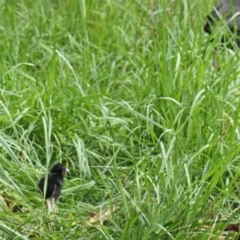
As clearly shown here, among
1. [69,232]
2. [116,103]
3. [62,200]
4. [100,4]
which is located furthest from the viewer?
[100,4]

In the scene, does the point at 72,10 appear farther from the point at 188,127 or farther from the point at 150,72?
the point at 188,127

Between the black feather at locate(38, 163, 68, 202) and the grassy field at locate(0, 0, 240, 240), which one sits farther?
the black feather at locate(38, 163, 68, 202)

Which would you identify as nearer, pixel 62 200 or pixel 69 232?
pixel 69 232

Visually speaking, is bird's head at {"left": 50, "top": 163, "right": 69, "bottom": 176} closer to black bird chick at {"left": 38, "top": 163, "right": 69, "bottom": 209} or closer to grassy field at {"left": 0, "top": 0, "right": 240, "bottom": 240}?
black bird chick at {"left": 38, "top": 163, "right": 69, "bottom": 209}

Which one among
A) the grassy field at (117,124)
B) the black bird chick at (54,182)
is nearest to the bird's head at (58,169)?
the black bird chick at (54,182)

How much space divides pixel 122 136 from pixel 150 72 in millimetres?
613

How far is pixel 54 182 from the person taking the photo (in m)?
4.14

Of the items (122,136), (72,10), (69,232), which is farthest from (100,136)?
(72,10)

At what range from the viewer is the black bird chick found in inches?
162

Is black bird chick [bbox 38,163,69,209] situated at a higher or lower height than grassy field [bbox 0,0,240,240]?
higher

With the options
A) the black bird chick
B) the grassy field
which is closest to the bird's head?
the black bird chick

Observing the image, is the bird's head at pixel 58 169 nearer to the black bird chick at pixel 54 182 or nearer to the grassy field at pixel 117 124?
the black bird chick at pixel 54 182

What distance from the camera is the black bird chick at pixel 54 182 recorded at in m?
4.12

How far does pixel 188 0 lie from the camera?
20.9 feet
